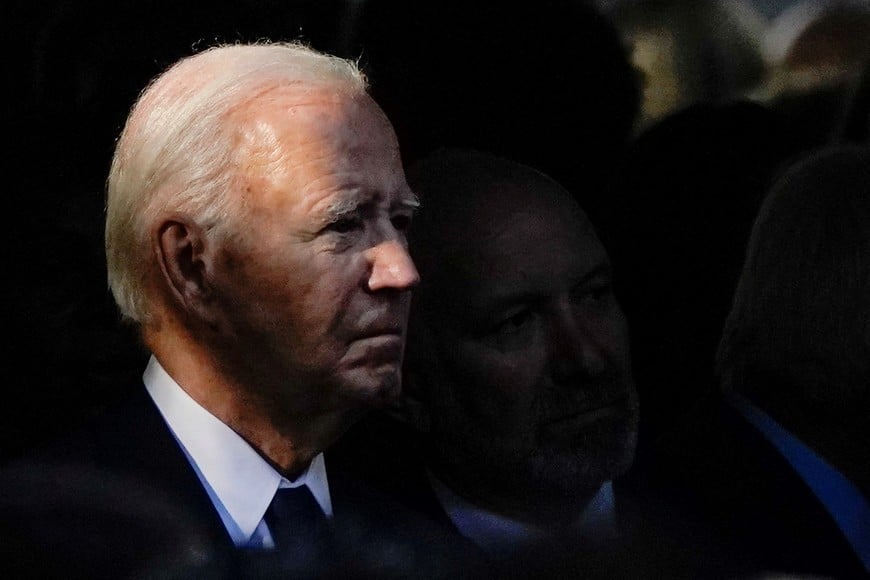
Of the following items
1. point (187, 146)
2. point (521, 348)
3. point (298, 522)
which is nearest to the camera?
point (187, 146)

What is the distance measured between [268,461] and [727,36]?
55.8 inches

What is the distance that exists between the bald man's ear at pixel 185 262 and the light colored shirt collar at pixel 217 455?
159 millimetres

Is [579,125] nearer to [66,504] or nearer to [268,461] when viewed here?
[268,461]

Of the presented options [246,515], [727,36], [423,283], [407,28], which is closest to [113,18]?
[407,28]

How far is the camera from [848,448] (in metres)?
3.31

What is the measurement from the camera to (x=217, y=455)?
9.32 feet

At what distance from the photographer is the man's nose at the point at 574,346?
3072 millimetres

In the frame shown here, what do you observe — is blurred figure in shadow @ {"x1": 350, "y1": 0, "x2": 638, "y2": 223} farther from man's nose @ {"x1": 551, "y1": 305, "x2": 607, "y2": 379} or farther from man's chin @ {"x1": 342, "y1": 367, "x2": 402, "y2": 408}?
man's chin @ {"x1": 342, "y1": 367, "x2": 402, "y2": 408}

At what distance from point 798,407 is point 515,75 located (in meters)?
0.95

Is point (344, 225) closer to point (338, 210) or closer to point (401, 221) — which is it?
point (338, 210)

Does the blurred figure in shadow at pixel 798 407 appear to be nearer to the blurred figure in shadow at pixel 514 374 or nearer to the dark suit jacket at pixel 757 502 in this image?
the dark suit jacket at pixel 757 502

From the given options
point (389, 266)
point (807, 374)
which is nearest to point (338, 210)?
point (389, 266)

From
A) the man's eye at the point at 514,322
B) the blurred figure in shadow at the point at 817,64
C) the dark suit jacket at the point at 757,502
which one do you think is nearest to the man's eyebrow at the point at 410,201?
the man's eye at the point at 514,322

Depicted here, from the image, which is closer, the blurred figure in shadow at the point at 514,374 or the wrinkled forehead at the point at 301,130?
the wrinkled forehead at the point at 301,130
